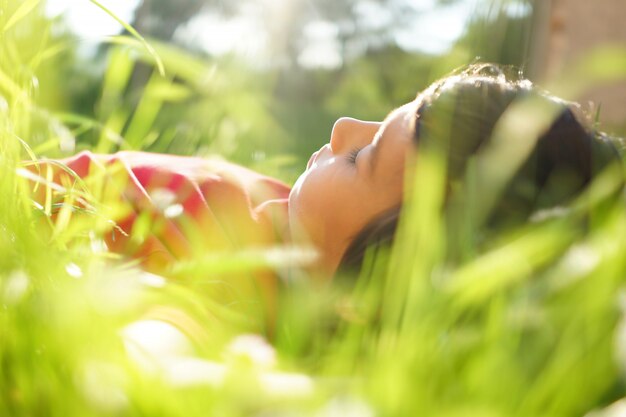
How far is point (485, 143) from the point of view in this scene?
1.01 metres

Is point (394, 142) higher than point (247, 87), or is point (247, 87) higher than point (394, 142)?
point (247, 87)

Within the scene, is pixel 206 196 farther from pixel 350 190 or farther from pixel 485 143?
pixel 485 143

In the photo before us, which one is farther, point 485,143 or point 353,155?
point 353,155

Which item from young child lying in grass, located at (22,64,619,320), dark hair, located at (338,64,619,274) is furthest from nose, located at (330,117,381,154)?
dark hair, located at (338,64,619,274)

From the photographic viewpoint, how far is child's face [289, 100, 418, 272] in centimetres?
106

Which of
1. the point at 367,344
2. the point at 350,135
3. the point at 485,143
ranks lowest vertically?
the point at 367,344

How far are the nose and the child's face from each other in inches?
1.2

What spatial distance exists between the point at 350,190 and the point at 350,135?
13 centimetres

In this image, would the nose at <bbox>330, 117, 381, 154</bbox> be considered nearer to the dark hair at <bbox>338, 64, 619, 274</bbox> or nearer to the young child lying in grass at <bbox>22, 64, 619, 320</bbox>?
the young child lying in grass at <bbox>22, 64, 619, 320</bbox>

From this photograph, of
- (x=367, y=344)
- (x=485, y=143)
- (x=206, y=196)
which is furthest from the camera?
(x=206, y=196)

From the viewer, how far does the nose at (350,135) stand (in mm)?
1153

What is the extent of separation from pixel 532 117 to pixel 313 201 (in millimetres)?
573

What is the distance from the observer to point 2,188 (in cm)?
48

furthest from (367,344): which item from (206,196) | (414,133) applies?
(206,196)
